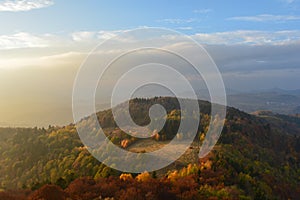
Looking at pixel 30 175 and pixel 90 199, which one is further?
pixel 30 175

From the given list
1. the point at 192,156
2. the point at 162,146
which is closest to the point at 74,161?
the point at 162,146

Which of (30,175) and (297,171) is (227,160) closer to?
(297,171)

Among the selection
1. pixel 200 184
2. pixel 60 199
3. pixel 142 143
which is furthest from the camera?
pixel 142 143

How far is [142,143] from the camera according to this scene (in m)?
176

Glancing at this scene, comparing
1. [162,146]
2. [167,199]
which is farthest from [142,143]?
[167,199]

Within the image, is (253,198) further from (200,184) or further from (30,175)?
(30,175)

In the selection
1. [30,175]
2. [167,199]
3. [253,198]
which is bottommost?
[30,175]

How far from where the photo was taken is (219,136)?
192625mm

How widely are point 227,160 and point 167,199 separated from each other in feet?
211

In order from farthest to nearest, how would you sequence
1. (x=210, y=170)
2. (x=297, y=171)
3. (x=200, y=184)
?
(x=297, y=171), (x=210, y=170), (x=200, y=184)

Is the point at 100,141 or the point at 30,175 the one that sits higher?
the point at 100,141

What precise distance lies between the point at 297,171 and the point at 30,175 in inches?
5862

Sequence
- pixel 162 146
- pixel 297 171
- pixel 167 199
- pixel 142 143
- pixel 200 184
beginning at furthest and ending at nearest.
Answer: pixel 297 171
pixel 142 143
pixel 162 146
pixel 200 184
pixel 167 199

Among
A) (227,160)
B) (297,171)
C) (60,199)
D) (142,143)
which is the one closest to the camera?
(60,199)
